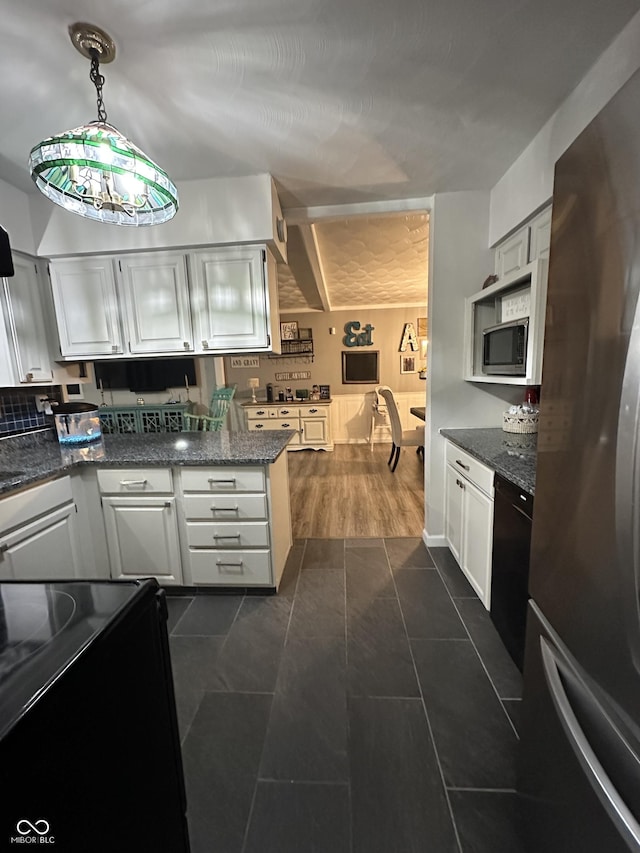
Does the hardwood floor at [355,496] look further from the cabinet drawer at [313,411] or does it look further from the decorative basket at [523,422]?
the decorative basket at [523,422]

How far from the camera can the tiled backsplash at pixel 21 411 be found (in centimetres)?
217

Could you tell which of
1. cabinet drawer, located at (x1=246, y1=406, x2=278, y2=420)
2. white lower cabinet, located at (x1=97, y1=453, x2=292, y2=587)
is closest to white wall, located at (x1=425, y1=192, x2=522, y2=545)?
white lower cabinet, located at (x1=97, y1=453, x2=292, y2=587)

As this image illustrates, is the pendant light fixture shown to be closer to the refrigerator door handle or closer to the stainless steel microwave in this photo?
the stainless steel microwave

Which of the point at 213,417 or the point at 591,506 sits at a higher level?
the point at 591,506

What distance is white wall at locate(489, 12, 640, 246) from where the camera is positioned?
45.5 inches

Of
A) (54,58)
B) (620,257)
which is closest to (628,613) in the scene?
(620,257)

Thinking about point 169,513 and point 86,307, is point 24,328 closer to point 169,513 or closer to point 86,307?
point 86,307

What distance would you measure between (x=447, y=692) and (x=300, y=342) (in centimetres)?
548

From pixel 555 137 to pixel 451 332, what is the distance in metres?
1.06

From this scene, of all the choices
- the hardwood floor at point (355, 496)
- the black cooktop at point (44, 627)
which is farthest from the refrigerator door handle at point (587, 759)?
the hardwood floor at point (355, 496)

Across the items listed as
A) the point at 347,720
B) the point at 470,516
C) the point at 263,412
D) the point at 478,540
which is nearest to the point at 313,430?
the point at 263,412

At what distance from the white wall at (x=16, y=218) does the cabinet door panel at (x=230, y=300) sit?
1.03m

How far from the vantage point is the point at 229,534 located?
1945mm

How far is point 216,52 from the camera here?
118cm
